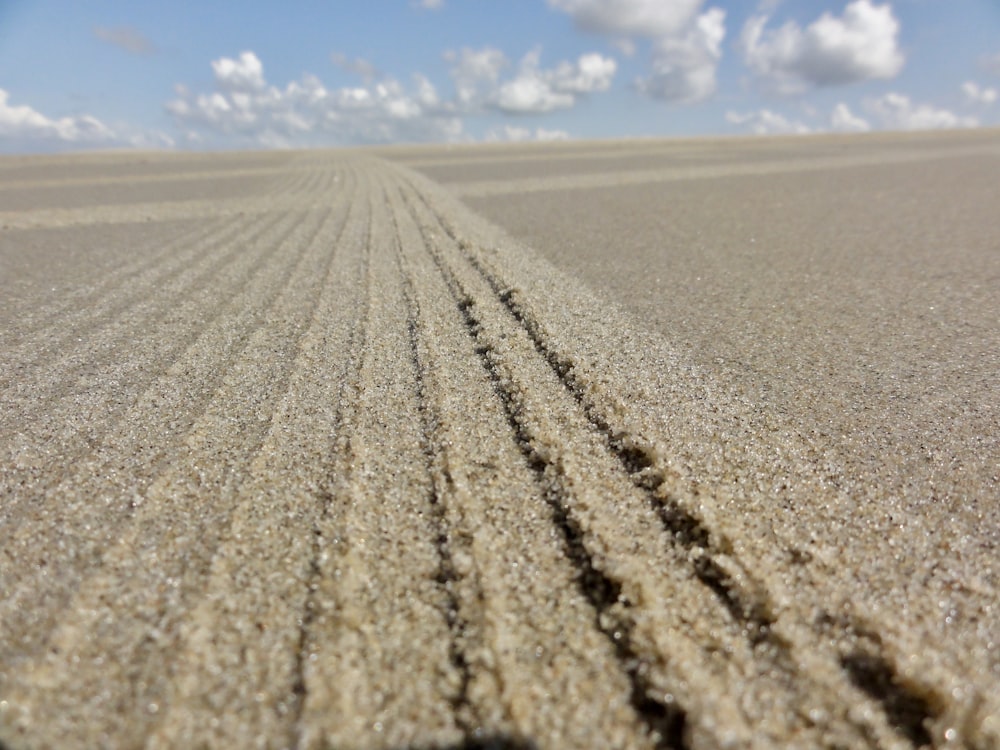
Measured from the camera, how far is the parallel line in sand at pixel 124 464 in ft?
4.75

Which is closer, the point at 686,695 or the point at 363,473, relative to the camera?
the point at 686,695

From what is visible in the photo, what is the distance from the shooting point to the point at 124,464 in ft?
Answer: 6.31

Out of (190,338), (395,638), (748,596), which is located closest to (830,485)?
(748,596)

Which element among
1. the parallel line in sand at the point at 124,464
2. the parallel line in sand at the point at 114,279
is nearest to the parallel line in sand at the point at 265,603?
the parallel line in sand at the point at 124,464

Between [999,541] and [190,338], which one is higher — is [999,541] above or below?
below

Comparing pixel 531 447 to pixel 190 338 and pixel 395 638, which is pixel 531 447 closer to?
pixel 395 638

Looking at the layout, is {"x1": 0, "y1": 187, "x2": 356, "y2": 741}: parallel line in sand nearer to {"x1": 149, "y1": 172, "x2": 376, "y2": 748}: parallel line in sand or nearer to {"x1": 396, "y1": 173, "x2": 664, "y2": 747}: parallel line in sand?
{"x1": 149, "y1": 172, "x2": 376, "y2": 748}: parallel line in sand

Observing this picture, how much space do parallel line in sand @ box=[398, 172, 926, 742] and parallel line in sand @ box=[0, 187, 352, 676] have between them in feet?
4.88

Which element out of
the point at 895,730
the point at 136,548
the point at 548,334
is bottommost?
the point at 895,730

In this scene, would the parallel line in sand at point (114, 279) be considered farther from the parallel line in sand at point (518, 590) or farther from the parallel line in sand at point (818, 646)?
the parallel line in sand at point (818, 646)

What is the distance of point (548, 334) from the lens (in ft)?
9.32

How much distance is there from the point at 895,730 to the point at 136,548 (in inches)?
68.8

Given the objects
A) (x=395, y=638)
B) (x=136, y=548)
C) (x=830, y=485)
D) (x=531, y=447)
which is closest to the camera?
(x=395, y=638)

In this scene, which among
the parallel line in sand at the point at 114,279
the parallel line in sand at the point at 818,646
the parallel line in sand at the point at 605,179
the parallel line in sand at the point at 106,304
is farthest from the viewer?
the parallel line in sand at the point at 605,179
